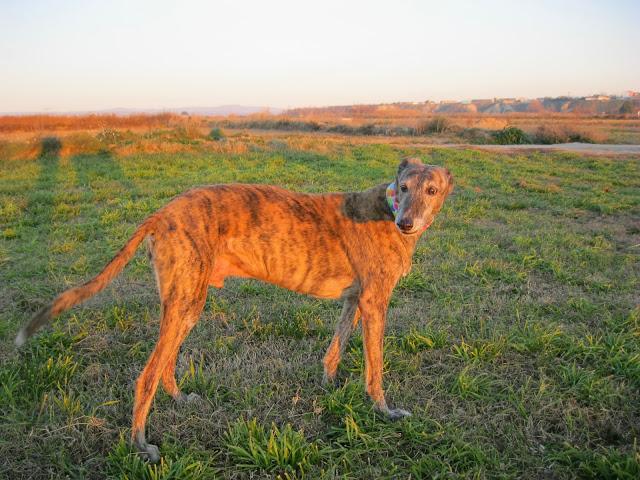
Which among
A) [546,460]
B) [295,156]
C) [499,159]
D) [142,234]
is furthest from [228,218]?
[499,159]

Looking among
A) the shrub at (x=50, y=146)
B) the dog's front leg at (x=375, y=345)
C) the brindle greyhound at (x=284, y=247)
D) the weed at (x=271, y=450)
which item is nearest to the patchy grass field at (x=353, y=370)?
the weed at (x=271, y=450)

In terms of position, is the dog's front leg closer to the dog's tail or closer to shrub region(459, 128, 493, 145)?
the dog's tail

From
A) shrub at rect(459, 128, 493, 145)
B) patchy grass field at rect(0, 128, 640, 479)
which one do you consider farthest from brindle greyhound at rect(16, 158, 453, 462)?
shrub at rect(459, 128, 493, 145)

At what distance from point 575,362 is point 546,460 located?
55.3 inches

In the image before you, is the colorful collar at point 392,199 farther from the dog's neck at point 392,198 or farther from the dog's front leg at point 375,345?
the dog's front leg at point 375,345

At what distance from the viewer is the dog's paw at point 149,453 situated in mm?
3027

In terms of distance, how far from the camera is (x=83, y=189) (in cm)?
1177

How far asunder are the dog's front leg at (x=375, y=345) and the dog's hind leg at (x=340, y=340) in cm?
42

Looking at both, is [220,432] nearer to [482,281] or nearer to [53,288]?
[53,288]

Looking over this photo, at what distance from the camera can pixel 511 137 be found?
85.0ft

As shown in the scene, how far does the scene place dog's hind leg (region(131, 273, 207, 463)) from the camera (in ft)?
10.0

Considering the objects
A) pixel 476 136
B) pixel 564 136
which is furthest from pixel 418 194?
pixel 564 136

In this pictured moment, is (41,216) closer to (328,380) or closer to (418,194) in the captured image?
(328,380)

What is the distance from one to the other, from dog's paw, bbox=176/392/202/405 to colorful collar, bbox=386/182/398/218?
2246 millimetres
